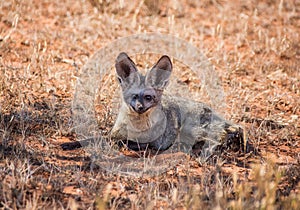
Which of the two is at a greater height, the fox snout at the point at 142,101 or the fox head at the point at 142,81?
the fox head at the point at 142,81

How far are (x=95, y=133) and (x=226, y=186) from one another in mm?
1750

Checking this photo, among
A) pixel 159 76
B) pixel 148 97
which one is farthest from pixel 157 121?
pixel 159 76

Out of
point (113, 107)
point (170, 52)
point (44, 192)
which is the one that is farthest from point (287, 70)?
point (44, 192)

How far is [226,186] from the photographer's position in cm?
488

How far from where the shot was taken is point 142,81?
582 cm

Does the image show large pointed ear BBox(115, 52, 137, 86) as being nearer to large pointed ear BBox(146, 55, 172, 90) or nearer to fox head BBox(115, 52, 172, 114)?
fox head BBox(115, 52, 172, 114)

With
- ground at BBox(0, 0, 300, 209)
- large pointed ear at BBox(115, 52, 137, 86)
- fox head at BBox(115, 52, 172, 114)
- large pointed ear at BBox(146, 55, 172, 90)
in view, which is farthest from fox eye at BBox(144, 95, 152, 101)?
ground at BBox(0, 0, 300, 209)

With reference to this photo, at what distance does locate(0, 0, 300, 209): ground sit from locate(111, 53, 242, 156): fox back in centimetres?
36

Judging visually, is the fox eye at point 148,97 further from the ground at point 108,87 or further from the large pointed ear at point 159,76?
the ground at point 108,87

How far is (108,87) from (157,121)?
54.6 inches

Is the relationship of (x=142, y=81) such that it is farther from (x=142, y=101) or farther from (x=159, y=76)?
(x=142, y=101)

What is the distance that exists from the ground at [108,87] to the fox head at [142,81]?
2.55 ft

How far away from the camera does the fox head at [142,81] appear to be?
5.65 meters

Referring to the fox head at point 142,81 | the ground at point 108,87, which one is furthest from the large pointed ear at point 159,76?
the ground at point 108,87
